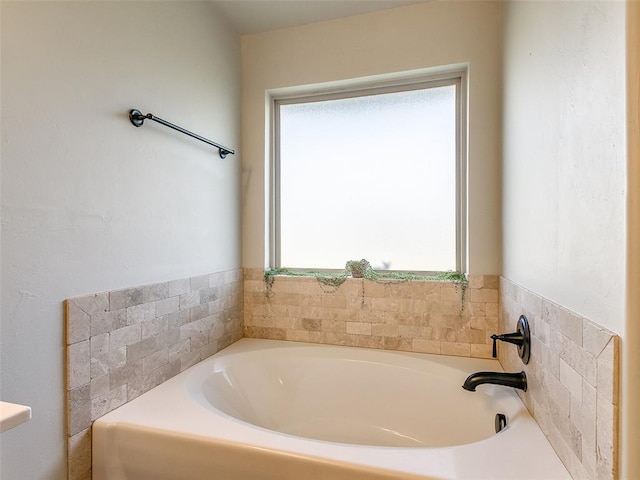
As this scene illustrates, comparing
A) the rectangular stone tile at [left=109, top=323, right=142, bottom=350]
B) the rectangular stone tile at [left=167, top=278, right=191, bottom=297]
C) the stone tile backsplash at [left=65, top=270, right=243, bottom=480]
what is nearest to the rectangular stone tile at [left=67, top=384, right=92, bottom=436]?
the stone tile backsplash at [left=65, top=270, right=243, bottom=480]

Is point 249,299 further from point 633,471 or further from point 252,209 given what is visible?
point 633,471

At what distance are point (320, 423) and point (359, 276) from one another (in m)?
0.84

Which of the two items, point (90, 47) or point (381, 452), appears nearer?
point (381, 452)

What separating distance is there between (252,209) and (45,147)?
124 cm

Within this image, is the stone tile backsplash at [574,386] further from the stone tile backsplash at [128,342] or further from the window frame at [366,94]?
the stone tile backsplash at [128,342]

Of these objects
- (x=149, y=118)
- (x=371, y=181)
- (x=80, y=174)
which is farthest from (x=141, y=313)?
(x=371, y=181)

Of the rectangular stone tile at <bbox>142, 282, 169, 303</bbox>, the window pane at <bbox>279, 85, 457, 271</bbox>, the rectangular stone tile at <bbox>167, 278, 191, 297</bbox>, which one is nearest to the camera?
the rectangular stone tile at <bbox>142, 282, 169, 303</bbox>

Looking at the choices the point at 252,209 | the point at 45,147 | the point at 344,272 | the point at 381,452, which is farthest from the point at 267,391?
the point at 45,147

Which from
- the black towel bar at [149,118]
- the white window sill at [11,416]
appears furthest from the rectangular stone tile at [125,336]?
the black towel bar at [149,118]

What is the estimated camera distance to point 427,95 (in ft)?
6.68

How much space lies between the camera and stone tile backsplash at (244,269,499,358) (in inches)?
71.4

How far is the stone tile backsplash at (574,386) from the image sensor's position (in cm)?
70

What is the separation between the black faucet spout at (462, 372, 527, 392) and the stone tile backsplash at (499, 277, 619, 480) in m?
0.03

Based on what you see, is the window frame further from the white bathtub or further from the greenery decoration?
the white bathtub
